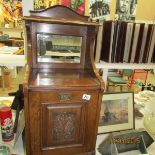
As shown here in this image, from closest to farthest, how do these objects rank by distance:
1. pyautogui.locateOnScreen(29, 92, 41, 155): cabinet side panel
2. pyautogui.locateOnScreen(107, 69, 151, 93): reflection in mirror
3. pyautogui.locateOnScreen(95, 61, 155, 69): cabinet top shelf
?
pyautogui.locateOnScreen(29, 92, 41, 155): cabinet side panel → pyautogui.locateOnScreen(95, 61, 155, 69): cabinet top shelf → pyautogui.locateOnScreen(107, 69, 151, 93): reflection in mirror

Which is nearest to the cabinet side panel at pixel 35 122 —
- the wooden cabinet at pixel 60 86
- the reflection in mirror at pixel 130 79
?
the wooden cabinet at pixel 60 86

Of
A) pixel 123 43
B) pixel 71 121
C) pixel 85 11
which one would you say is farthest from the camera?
pixel 85 11

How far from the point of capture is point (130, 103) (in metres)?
1.18

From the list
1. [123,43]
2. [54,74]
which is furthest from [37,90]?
[123,43]

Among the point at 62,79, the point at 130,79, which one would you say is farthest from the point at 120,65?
the point at 130,79

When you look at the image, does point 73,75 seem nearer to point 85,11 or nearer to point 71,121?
point 71,121

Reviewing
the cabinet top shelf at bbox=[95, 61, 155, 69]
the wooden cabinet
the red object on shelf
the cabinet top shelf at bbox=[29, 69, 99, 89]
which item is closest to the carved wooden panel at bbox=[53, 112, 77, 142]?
the wooden cabinet

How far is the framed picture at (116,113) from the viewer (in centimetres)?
112

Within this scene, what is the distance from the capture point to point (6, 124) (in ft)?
3.01

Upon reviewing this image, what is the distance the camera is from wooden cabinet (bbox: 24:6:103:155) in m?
0.76

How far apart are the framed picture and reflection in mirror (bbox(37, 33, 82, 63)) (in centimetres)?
33

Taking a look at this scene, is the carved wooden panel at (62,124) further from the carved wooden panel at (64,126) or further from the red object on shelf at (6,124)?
the red object on shelf at (6,124)

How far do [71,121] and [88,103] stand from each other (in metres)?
0.12

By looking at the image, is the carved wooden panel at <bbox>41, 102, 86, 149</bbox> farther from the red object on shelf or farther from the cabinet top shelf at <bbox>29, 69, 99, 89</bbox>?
the red object on shelf
